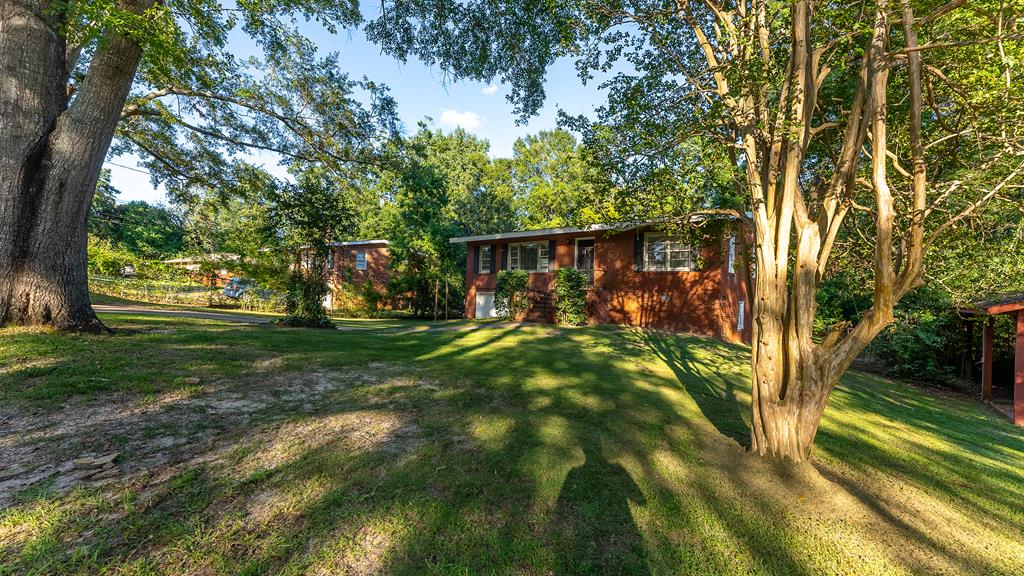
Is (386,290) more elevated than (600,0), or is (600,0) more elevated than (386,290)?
(600,0)

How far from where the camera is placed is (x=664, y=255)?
Answer: 42.9 ft

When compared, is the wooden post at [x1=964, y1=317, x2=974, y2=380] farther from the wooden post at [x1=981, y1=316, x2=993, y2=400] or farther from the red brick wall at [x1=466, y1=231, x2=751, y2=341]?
the red brick wall at [x1=466, y1=231, x2=751, y2=341]

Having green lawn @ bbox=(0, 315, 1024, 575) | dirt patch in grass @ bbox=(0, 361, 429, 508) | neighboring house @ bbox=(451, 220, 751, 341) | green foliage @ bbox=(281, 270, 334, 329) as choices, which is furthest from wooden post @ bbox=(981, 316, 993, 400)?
green foliage @ bbox=(281, 270, 334, 329)

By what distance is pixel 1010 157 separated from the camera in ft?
11.5

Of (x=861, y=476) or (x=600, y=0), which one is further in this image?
(x=600, y=0)

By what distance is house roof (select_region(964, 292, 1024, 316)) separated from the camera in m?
6.77

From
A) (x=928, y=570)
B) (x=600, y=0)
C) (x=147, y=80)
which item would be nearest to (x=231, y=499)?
(x=928, y=570)

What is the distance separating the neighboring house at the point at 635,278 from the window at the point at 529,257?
42mm

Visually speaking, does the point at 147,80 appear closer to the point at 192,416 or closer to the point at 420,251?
the point at 192,416

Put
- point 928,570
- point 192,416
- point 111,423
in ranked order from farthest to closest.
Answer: point 192,416 < point 111,423 < point 928,570

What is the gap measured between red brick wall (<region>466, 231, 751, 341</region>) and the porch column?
5.05 metres

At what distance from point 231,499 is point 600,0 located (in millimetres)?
5779

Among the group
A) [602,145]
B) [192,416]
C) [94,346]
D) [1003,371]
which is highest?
[602,145]

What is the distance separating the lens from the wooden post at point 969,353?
34.2 ft
